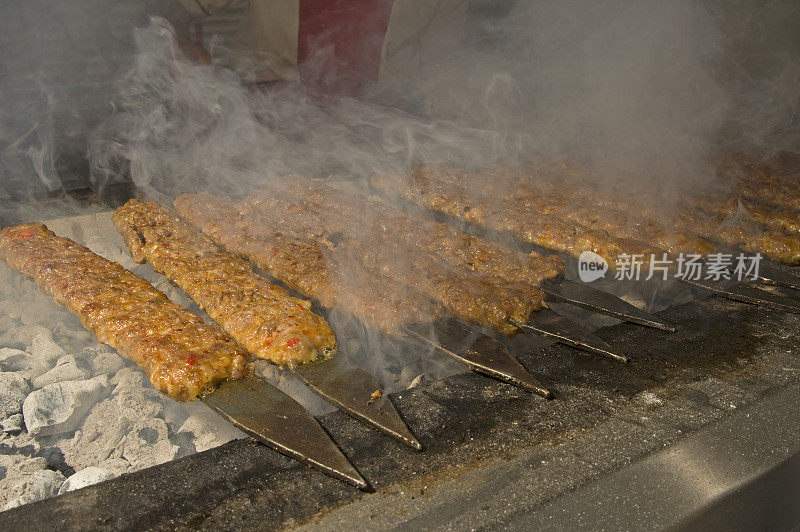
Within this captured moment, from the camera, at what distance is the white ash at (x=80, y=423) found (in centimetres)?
232

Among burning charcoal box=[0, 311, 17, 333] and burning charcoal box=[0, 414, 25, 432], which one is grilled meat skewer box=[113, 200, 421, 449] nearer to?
burning charcoal box=[0, 311, 17, 333]

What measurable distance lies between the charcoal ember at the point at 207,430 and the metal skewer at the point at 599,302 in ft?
5.64

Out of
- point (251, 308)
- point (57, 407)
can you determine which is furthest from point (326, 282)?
point (57, 407)

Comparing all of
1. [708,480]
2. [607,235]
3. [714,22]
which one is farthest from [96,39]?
[714,22]

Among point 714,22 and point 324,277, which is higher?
point 714,22

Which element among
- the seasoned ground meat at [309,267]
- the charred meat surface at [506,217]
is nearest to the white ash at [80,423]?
the seasoned ground meat at [309,267]

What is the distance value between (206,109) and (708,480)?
16.4 feet

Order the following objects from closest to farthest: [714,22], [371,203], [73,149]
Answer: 1. [371,203]
2. [73,149]
3. [714,22]

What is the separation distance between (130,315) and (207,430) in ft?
2.20

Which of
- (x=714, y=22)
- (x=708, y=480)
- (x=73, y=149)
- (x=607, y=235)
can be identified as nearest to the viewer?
(x=708, y=480)

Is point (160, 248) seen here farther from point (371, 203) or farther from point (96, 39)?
point (96, 39)

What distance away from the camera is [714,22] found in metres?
9.23

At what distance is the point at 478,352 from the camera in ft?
8.45

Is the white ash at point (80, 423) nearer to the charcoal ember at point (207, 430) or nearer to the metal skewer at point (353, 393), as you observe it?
the charcoal ember at point (207, 430)
